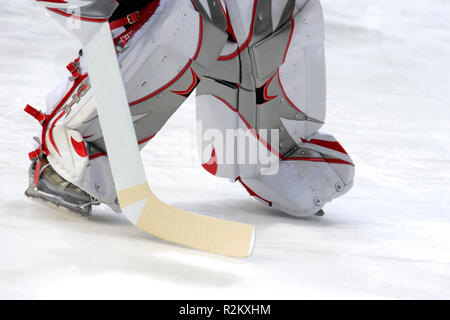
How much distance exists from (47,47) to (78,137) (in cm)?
199

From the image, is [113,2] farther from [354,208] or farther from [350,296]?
[354,208]

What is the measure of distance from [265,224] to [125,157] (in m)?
0.35

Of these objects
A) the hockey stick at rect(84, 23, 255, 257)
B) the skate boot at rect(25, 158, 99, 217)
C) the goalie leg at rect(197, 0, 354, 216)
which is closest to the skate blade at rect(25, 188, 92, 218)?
the skate boot at rect(25, 158, 99, 217)

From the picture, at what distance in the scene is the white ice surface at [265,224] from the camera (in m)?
0.98

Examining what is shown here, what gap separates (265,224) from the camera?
1.35 meters

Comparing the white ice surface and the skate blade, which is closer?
the white ice surface

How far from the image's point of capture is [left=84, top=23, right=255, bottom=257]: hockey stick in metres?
1.08

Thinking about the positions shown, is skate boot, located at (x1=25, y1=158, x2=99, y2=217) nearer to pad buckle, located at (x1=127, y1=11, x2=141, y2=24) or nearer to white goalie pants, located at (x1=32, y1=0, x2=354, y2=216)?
white goalie pants, located at (x1=32, y1=0, x2=354, y2=216)

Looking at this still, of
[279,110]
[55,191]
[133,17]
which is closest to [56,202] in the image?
[55,191]

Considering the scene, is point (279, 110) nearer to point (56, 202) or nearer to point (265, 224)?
point (265, 224)

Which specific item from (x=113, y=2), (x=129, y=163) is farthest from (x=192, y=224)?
(x=113, y=2)

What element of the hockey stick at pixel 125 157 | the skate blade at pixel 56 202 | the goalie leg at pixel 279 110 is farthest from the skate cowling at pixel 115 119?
the goalie leg at pixel 279 110

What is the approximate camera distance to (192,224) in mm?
1139

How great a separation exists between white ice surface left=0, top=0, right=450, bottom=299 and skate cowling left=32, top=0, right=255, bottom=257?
0.09 feet
